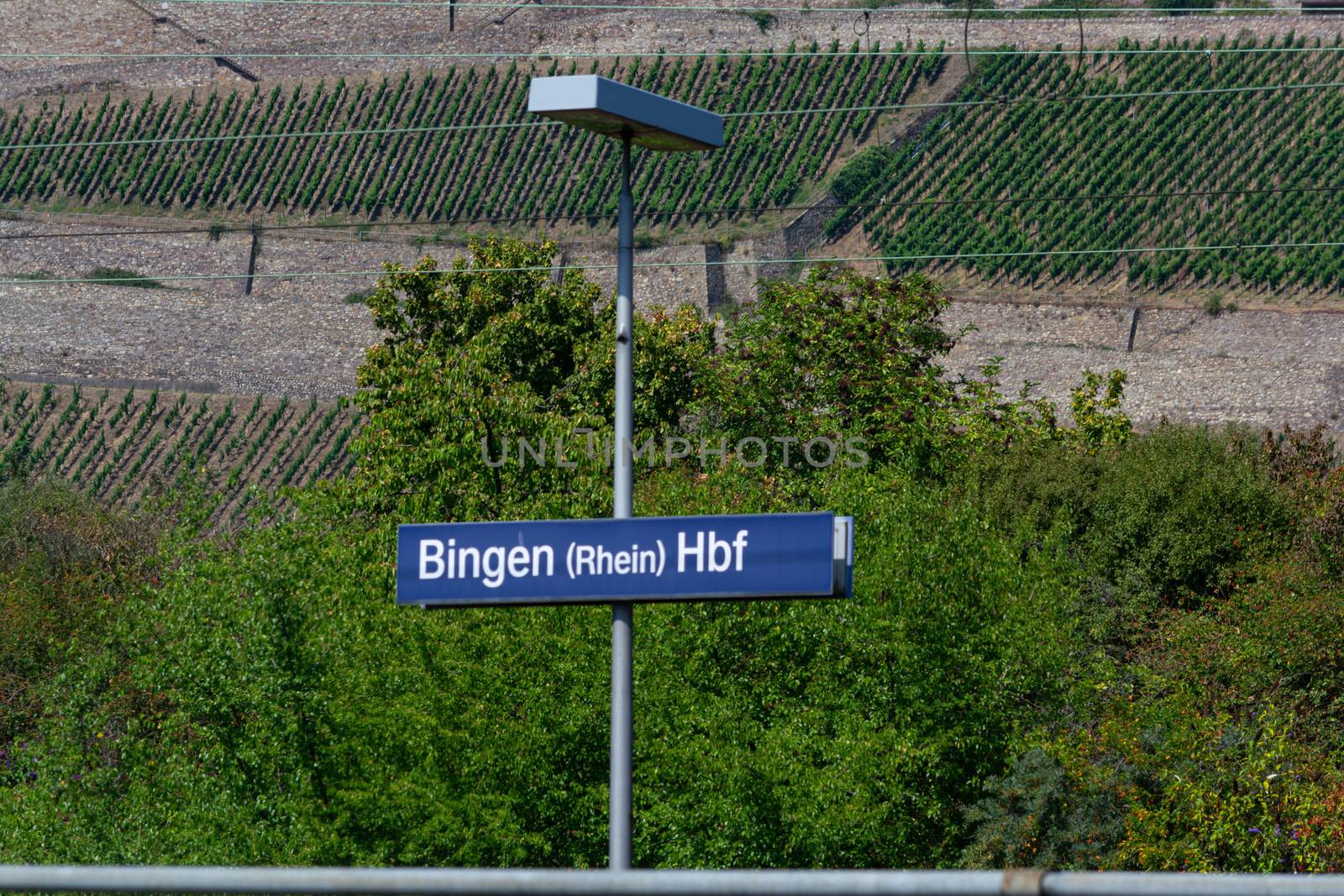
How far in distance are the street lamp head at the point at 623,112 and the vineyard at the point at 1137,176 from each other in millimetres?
42504

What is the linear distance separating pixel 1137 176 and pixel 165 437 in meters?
27.2

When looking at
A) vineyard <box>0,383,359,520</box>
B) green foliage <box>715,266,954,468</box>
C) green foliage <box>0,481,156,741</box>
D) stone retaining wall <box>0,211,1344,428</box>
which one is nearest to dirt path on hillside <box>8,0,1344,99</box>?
stone retaining wall <box>0,211,1344,428</box>

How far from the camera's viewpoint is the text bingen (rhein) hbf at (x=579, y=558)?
676cm

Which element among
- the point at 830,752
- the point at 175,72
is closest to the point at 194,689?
the point at 830,752

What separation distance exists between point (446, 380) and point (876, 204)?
1300 inches

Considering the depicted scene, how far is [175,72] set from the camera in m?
65.2

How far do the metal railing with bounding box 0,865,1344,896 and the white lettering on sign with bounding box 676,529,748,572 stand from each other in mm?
2135

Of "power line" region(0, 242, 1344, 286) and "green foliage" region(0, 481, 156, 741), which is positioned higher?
"power line" region(0, 242, 1344, 286)

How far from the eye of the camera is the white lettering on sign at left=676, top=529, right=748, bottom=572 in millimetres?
6742

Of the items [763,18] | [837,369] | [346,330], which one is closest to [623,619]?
[837,369]

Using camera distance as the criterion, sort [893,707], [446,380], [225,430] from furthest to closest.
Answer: [225,430] → [446,380] → [893,707]

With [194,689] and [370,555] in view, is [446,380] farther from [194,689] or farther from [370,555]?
[194,689]

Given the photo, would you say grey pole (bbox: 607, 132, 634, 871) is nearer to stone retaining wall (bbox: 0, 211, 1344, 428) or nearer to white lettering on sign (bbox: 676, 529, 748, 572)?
white lettering on sign (bbox: 676, 529, 748, 572)

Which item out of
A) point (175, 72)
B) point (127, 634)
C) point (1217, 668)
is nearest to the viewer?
point (127, 634)
